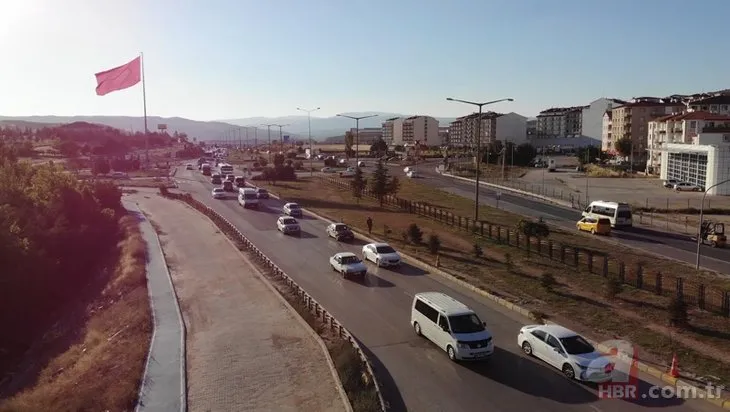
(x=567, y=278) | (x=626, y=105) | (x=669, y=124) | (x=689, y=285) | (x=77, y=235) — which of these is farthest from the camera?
(x=626, y=105)

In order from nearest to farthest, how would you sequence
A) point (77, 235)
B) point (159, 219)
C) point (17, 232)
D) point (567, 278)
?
point (567, 278) → point (17, 232) → point (77, 235) → point (159, 219)

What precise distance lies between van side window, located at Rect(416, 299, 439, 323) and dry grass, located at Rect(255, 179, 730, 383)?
193 inches

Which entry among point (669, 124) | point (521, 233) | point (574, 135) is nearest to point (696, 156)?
point (669, 124)

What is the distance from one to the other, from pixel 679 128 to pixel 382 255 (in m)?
67.7

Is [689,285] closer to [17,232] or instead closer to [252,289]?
[252,289]

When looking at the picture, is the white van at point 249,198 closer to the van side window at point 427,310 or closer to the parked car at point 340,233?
the parked car at point 340,233

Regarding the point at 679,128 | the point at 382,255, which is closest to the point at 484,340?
the point at 382,255

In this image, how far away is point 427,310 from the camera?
1814cm

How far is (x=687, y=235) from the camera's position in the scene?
3638cm

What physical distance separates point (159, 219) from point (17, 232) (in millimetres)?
16557

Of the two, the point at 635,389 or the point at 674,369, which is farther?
the point at 674,369

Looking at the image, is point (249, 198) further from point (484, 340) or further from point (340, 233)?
point (484, 340)

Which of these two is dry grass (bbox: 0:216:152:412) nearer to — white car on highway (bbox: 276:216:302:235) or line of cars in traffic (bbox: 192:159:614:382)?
line of cars in traffic (bbox: 192:159:614:382)

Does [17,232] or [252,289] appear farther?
[17,232]
